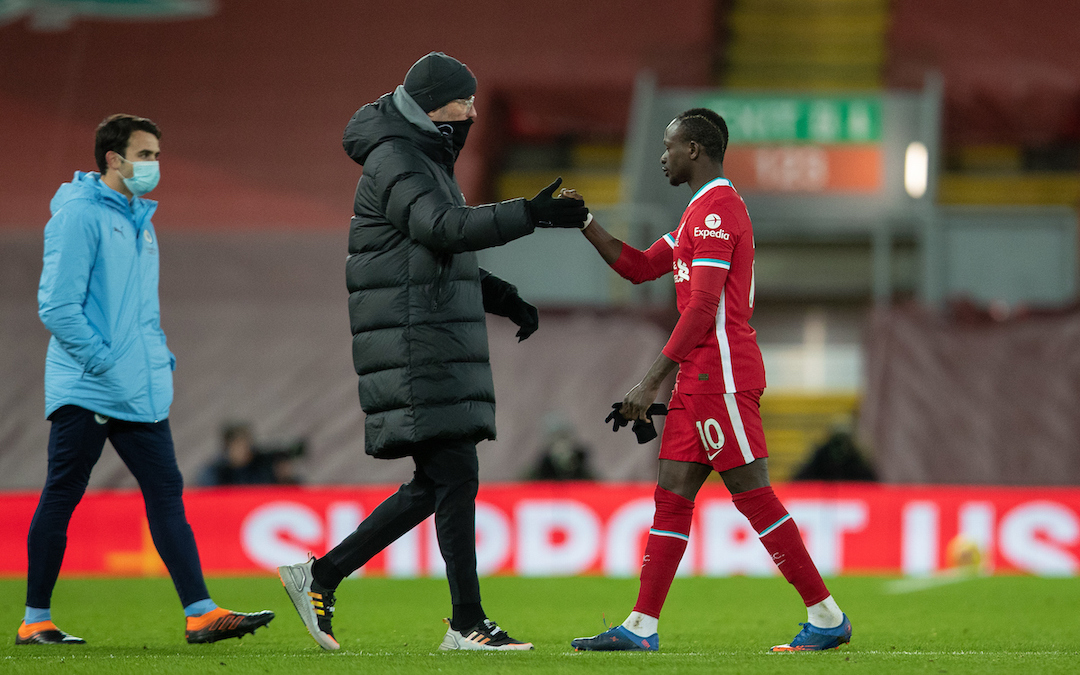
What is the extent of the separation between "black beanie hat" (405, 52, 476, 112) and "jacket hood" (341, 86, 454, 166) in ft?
0.10

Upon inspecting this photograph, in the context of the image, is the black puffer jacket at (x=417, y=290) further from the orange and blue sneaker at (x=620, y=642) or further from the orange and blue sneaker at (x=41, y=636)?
the orange and blue sneaker at (x=41, y=636)

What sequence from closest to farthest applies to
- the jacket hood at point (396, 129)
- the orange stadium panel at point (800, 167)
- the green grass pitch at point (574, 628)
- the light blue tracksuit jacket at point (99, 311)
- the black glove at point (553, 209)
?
the green grass pitch at point (574, 628) → the black glove at point (553, 209) → the jacket hood at point (396, 129) → the light blue tracksuit jacket at point (99, 311) → the orange stadium panel at point (800, 167)

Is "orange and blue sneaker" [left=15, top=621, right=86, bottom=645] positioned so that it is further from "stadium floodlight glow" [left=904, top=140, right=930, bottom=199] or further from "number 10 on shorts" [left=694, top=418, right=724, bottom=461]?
"stadium floodlight glow" [left=904, top=140, right=930, bottom=199]

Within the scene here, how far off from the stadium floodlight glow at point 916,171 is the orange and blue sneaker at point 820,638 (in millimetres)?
9529

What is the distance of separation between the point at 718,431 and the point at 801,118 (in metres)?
9.77

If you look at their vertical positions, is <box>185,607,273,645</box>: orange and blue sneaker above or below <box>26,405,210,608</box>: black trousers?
below

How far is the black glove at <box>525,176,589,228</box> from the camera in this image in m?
4.02

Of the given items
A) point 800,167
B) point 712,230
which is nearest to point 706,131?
point 712,230

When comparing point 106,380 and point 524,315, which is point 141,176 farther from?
point 524,315

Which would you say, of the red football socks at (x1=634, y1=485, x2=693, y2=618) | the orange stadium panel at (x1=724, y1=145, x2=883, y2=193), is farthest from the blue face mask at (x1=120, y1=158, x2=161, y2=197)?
the orange stadium panel at (x1=724, y1=145, x2=883, y2=193)

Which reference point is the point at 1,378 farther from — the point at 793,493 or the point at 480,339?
the point at 480,339

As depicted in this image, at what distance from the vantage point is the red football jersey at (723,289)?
4.23 meters

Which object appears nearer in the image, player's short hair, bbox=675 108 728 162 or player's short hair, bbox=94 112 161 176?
player's short hair, bbox=675 108 728 162

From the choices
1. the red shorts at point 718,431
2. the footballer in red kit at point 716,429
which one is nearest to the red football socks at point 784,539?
the footballer in red kit at point 716,429
